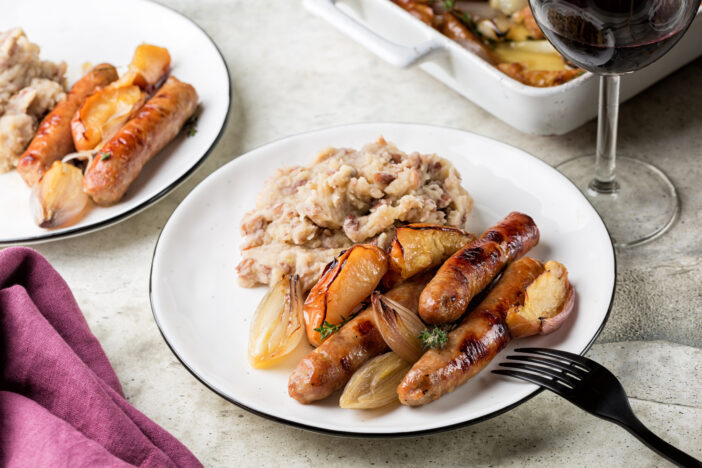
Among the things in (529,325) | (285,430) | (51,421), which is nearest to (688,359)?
(529,325)

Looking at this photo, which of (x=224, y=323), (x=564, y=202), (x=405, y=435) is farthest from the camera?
(x=564, y=202)

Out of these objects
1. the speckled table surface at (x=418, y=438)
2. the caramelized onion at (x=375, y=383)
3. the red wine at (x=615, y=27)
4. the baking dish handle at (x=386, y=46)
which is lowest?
the speckled table surface at (x=418, y=438)

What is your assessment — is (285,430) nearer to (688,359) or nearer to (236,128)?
(688,359)

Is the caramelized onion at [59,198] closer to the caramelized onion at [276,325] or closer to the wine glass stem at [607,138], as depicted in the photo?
the caramelized onion at [276,325]

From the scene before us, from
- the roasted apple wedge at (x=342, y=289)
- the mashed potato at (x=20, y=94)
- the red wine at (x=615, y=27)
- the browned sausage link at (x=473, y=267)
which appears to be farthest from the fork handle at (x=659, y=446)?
the mashed potato at (x=20, y=94)

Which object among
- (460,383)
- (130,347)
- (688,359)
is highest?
(460,383)

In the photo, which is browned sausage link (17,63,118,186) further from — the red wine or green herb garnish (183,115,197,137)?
the red wine

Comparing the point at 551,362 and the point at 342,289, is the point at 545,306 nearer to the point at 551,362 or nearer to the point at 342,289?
the point at 551,362
